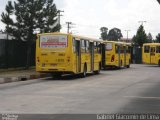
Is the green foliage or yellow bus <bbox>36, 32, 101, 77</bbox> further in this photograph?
the green foliage

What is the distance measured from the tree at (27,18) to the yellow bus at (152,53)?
18626 millimetres

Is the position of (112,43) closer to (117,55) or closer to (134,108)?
(117,55)

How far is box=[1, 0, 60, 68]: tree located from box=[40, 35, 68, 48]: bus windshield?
7460 mm

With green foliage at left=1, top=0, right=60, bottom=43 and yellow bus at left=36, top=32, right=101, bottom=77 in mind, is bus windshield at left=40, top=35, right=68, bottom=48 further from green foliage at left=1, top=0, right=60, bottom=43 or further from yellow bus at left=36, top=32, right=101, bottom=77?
green foliage at left=1, top=0, right=60, bottom=43

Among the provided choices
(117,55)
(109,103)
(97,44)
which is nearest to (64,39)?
(97,44)

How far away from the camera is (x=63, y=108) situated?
1369cm

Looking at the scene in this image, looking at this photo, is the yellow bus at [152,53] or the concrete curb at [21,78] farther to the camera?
the yellow bus at [152,53]

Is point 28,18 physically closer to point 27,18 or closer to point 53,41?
point 27,18

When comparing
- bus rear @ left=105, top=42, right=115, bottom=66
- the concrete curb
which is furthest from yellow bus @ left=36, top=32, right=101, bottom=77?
bus rear @ left=105, top=42, right=115, bottom=66

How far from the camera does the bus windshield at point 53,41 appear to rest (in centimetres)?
2803

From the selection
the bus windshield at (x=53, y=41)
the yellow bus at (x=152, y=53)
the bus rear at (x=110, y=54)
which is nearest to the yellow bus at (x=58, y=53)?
the bus windshield at (x=53, y=41)

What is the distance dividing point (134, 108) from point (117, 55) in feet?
98.1

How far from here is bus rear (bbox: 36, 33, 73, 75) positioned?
91.6 ft

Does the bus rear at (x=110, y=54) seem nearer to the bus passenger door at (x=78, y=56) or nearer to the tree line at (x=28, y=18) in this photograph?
the tree line at (x=28, y=18)
